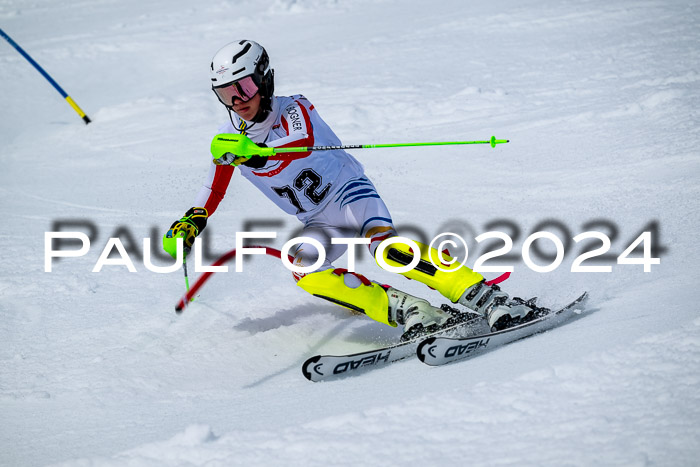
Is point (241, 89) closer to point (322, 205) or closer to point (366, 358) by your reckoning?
point (322, 205)

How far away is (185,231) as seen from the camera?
426 centimetres

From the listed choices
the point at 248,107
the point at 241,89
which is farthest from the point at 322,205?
the point at 241,89

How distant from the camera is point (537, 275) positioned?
536 cm

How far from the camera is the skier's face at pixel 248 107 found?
13.4ft

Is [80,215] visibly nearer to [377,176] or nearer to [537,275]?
[377,176]

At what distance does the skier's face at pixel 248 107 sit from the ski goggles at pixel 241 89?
0.02 metres

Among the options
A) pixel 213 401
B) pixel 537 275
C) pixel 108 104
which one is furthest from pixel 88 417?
pixel 108 104

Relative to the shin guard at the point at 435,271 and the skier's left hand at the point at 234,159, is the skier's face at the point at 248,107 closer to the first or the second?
the skier's left hand at the point at 234,159

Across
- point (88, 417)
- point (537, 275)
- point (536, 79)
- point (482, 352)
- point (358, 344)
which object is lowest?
point (88, 417)

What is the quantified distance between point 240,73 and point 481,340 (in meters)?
1.94

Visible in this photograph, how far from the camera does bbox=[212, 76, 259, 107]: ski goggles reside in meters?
4.04

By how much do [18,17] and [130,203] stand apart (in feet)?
39.7

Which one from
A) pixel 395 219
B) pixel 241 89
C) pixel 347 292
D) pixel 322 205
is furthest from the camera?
pixel 395 219

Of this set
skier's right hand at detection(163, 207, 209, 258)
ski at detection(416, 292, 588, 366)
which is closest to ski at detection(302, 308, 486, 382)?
ski at detection(416, 292, 588, 366)
